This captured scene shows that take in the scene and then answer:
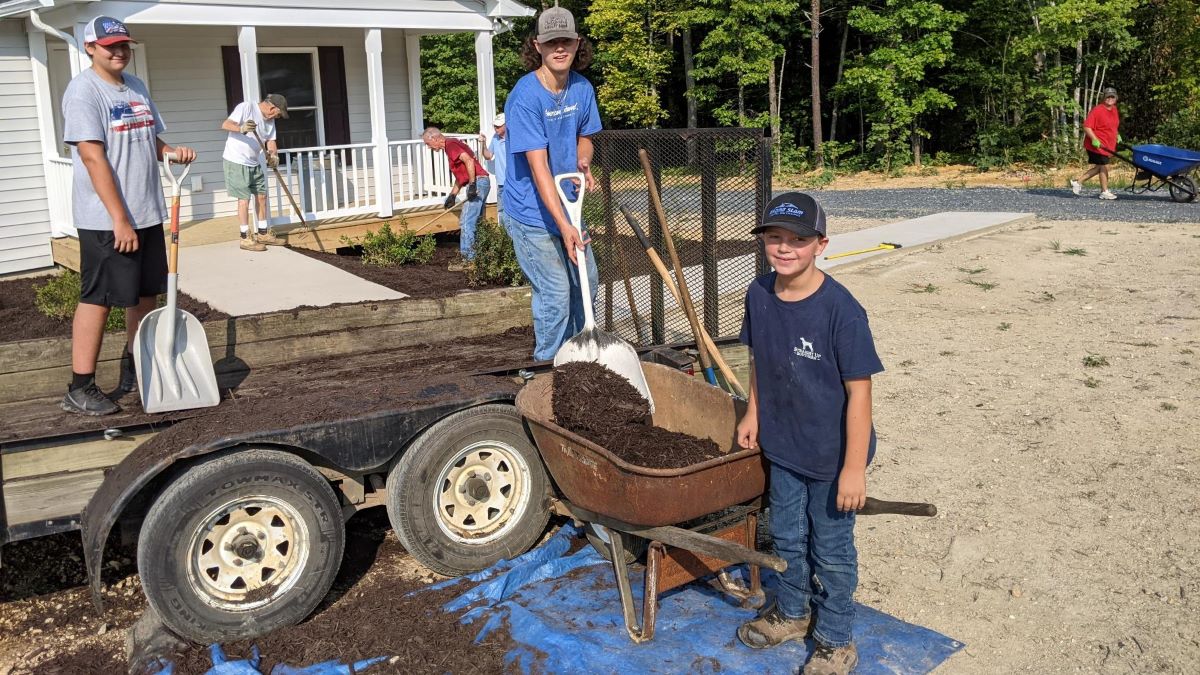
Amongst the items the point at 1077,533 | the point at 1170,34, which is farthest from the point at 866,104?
the point at 1077,533

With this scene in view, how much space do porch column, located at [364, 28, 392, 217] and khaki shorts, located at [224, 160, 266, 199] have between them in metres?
2.24

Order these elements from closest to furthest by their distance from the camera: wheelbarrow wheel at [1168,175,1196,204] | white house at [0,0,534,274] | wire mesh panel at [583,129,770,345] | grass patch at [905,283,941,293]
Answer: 1. wire mesh panel at [583,129,770,345]
2. grass patch at [905,283,941,293]
3. white house at [0,0,534,274]
4. wheelbarrow wheel at [1168,175,1196,204]

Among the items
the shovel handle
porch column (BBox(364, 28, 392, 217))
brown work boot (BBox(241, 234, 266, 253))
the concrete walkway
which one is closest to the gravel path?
porch column (BBox(364, 28, 392, 217))

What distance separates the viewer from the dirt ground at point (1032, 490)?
4035mm

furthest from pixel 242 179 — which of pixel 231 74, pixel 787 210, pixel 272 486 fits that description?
pixel 787 210

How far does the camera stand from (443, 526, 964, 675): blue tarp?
374 centimetres

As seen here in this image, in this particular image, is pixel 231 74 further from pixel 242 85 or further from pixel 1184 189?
A: pixel 1184 189

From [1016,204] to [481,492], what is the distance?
15.3 metres

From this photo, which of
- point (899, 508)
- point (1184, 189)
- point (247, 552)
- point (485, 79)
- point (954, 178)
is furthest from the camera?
point (954, 178)

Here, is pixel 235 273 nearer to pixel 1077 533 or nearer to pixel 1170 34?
pixel 1077 533

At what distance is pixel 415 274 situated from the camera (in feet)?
31.8

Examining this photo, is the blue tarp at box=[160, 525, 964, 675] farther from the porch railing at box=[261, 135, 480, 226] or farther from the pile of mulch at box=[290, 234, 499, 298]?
the porch railing at box=[261, 135, 480, 226]

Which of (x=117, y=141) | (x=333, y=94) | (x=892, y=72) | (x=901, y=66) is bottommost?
(x=117, y=141)

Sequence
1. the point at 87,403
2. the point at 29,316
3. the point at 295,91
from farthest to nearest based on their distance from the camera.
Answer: the point at 295,91 → the point at 29,316 → the point at 87,403
